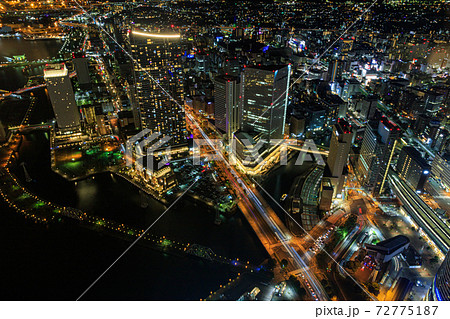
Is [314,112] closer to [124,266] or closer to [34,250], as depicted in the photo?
[124,266]

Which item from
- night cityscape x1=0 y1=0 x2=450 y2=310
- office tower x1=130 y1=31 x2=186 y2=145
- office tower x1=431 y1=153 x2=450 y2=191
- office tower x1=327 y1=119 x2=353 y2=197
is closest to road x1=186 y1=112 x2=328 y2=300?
night cityscape x1=0 y1=0 x2=450 y2=310

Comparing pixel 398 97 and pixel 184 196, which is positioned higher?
pixel 398 97

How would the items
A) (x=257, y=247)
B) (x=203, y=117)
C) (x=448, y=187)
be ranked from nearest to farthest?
(x=257, y=247) < (x=448, y=187) < (x=203, y=117)

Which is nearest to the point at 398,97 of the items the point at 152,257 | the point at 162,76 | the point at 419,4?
the point at 162,76

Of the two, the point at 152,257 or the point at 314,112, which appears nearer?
the point at 152,257

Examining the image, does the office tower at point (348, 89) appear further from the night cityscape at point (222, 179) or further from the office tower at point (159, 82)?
the office tower at point (159, 82)

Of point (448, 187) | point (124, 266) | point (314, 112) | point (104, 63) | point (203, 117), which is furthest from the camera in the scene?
point (104, 63)

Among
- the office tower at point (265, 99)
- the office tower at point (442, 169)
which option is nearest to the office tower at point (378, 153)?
the office tower at point (442, 169)
